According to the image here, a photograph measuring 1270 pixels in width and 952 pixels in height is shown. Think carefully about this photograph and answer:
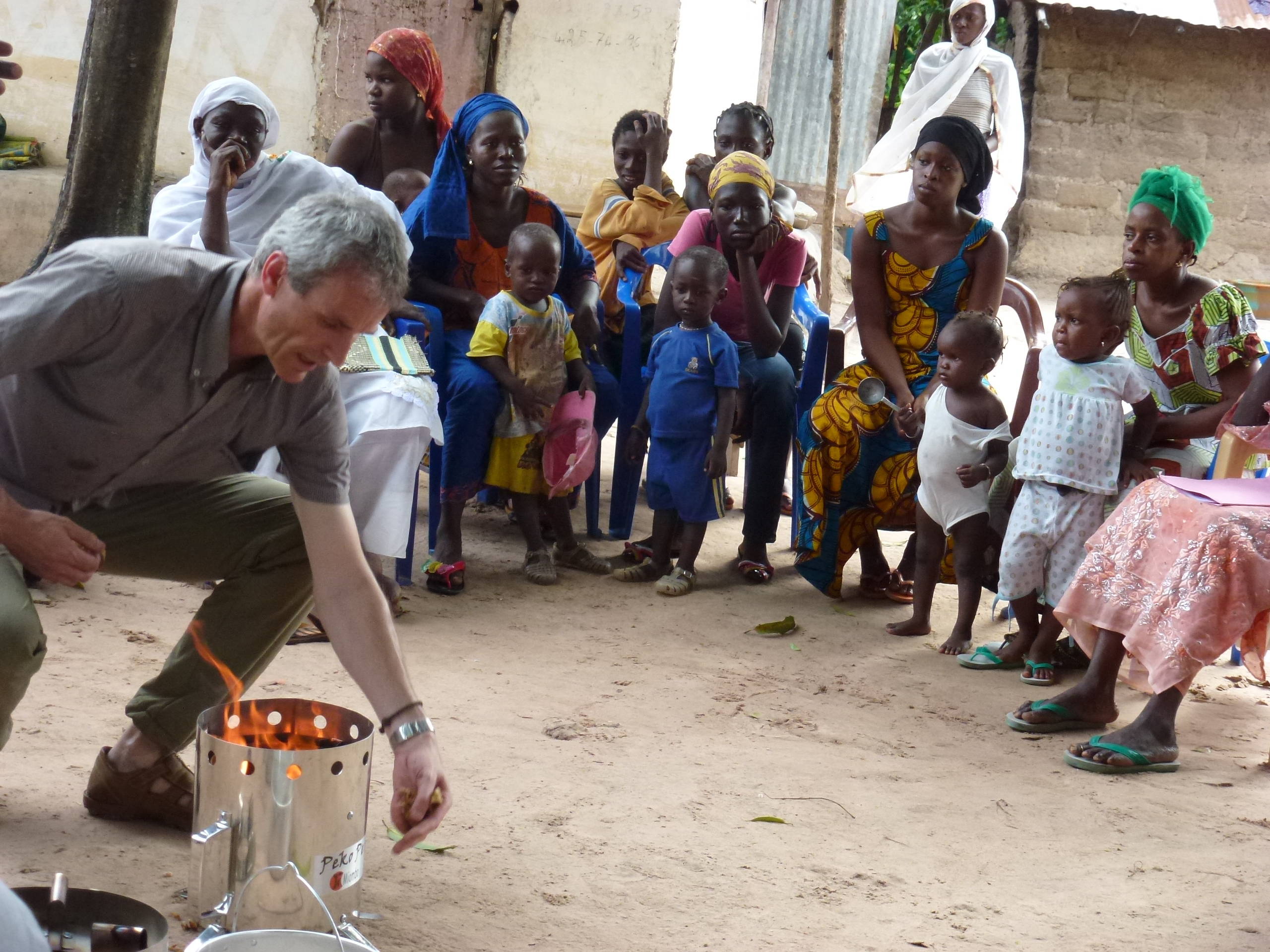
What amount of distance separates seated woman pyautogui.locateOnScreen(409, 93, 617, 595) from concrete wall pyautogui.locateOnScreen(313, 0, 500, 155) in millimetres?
3282

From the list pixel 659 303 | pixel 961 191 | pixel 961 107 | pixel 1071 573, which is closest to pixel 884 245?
pixel 961 191

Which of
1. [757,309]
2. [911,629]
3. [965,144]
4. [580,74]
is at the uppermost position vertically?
[580,74]

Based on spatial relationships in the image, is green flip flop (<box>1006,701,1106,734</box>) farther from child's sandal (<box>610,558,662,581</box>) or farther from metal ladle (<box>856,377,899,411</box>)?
child's sandal (<box>610,558,662,581</box>)

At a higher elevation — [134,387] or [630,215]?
[630,215]

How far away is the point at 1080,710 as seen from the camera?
3762 millimetres

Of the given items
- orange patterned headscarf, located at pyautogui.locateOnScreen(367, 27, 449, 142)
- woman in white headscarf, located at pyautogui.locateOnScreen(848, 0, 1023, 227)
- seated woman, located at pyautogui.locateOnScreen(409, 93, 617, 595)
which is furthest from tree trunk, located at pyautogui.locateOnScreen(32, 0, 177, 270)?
woman in white headscarf, located at pyautogui.locateOnScreen(848, 0, 1023, 227)

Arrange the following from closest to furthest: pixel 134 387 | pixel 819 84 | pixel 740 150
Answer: pixel 134 387
pixel 740 150
pixel 819 84

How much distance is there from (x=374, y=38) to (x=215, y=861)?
7048mm

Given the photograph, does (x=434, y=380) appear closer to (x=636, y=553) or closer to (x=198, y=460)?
(x=636, y=553)

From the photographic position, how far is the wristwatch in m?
2.22

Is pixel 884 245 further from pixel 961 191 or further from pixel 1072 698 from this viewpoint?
pixel 1072 698

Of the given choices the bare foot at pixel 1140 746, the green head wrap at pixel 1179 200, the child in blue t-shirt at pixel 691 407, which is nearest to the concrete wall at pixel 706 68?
the child in blue t-shirt at pixel 691 407

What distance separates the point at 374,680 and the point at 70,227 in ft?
11.6

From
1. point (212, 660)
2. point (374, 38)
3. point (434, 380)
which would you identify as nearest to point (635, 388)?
point (434, 380)
